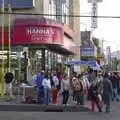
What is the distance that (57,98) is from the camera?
26.5 m

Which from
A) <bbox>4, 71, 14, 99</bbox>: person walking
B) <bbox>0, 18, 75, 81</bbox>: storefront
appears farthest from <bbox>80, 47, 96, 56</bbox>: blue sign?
<bbox>4, 71, 14, 99</bbox>: person walking

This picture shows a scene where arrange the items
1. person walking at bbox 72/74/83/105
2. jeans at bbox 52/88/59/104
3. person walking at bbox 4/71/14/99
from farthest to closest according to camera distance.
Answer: person walking at bbox 4/71/14/99, jeans at bbox 52/88/59/104, person walking at bbox 72/74/83/105

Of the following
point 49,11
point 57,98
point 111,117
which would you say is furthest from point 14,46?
point 111,117

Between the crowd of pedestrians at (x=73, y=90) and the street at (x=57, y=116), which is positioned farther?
the crowd of pedestrians at (x=73, y=90)

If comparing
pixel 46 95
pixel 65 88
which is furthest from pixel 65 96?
pixel 46 95

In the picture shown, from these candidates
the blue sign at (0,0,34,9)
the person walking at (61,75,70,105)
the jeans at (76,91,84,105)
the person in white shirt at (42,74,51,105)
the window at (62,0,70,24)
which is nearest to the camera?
the jeans at (76,91,84,105)

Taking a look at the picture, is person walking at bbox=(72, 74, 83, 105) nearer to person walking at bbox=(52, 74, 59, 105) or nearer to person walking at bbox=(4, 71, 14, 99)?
person walking at bbox=(52, 74, 59, 105)

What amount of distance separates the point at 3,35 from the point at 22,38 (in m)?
1.76

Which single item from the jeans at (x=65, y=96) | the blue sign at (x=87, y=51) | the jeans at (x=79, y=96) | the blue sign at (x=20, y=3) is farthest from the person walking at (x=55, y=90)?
the blue sign at (x=87, y=51)

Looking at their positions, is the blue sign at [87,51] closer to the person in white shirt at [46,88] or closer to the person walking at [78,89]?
the person in white shirt at [46,88]

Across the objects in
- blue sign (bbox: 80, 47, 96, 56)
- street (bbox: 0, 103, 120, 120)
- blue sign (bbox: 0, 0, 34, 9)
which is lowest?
street (bbox: 0, 103, 120, 120)

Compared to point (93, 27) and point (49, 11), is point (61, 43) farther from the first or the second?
point (93, 27)

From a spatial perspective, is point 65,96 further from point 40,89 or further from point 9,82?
point 9,82

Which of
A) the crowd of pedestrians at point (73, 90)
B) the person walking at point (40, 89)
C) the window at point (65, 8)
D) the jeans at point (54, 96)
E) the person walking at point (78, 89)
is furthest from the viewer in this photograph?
the window at point (65, 8)
